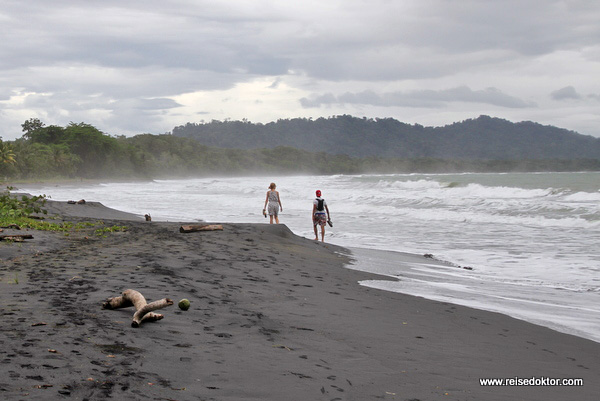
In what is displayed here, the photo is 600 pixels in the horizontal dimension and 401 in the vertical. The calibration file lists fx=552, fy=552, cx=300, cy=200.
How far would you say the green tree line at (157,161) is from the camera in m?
68.9

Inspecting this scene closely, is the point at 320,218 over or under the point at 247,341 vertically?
over

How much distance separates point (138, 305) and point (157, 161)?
386ft

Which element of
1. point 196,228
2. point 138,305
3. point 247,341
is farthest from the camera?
point 196,228

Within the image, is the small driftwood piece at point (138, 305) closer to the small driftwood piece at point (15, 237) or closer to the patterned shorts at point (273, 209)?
the small driftwood piece at point (15, 237)

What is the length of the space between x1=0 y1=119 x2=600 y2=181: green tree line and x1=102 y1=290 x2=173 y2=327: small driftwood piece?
31.7 meters

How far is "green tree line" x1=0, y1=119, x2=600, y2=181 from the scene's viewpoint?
6894 cm

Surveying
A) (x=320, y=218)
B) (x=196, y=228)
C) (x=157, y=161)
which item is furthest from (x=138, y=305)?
(x=157, y=161)

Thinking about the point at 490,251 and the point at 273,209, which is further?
the point at 273,209

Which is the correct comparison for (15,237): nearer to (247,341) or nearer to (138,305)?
(138,305)

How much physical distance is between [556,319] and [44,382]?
19.6 feet

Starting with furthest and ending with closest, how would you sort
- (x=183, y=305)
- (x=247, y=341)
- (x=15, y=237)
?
(x=15, y=237) → (x=183, y=305) → (x=247, y=341)

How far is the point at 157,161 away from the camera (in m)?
119

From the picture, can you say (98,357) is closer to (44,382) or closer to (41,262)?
(44,382)

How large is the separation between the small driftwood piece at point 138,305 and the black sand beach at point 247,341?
8cm
